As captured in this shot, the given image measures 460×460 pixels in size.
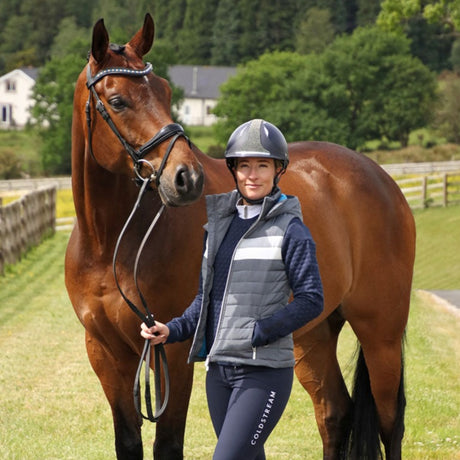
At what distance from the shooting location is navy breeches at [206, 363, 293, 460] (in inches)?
121

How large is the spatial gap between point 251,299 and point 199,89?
3887 inches

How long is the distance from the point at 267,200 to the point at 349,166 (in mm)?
2106

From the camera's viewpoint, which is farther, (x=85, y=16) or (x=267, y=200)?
(x=85, y=16)

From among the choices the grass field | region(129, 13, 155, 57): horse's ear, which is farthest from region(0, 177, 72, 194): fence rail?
region(129, 13, 155, 57): horse's ear

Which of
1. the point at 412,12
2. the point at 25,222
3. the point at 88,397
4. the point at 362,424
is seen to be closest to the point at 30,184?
the point at 412,12

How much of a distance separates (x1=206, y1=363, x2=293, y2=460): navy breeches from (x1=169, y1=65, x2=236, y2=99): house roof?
3854 inches

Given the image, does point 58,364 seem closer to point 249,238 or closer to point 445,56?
point 249,238

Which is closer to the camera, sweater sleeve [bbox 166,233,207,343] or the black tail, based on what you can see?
sweater sleeve [bbox 166,233,207,343]

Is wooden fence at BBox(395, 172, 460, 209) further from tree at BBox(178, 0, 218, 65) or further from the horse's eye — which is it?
tree at BBox(178, 0, 218, 65)

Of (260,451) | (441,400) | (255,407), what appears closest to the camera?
(255,407)

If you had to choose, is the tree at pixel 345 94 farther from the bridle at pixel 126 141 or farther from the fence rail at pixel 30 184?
the bridle at pixel 126 141

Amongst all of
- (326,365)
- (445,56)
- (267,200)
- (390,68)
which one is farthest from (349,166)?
(445,56)

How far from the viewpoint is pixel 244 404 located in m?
3.10

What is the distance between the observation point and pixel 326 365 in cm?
533
